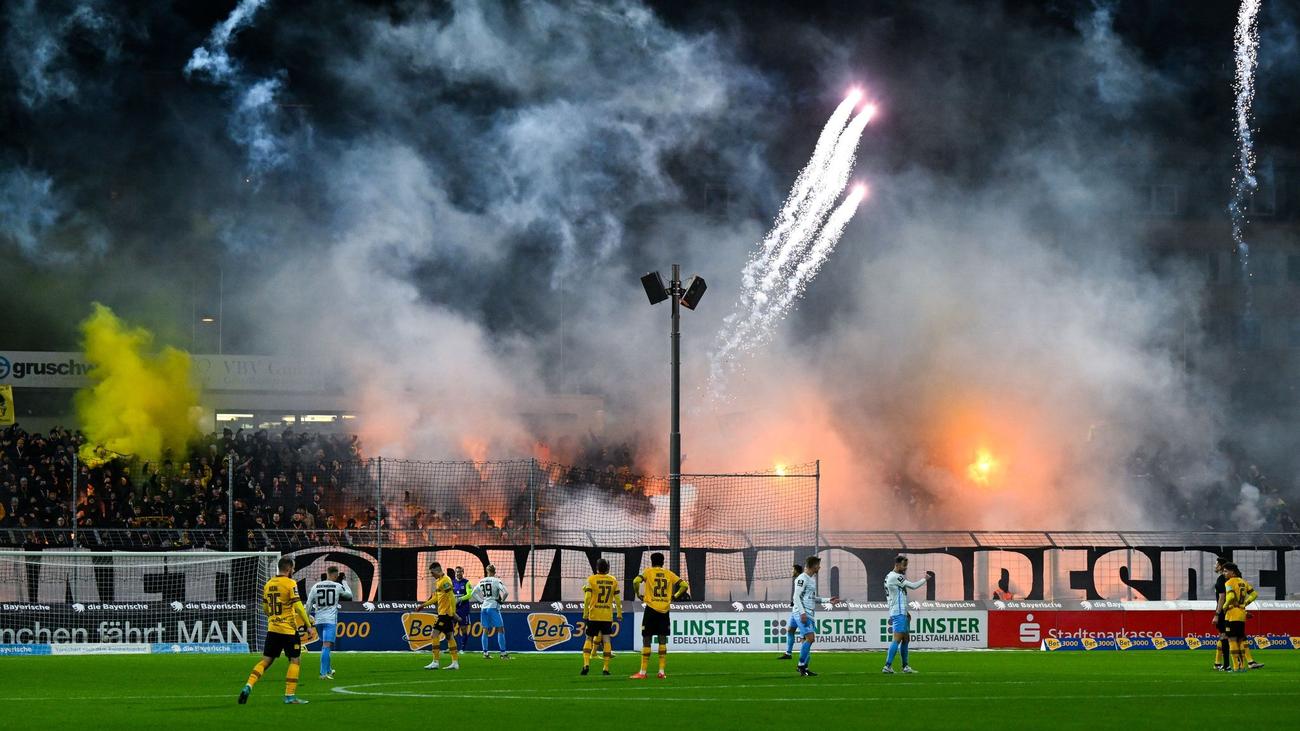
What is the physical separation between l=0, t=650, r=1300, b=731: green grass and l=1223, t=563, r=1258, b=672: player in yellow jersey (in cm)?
67

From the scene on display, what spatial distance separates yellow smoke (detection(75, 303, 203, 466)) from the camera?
46250 mm

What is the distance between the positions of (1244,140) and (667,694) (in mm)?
56235

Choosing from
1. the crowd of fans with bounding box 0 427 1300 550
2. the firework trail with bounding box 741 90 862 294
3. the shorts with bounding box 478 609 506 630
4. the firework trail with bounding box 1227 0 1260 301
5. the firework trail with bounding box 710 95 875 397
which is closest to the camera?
the shorts with bounding box 478 609 506 630

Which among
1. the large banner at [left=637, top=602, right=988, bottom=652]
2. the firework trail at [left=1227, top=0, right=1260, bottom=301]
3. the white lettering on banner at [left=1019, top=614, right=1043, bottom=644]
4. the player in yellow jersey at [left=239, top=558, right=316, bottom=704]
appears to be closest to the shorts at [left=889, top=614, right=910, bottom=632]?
the large banner at [left=637, top=602, right=988, bottom=652]

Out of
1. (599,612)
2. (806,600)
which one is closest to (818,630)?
(806,600)

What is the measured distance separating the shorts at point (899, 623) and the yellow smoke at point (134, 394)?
2540cm

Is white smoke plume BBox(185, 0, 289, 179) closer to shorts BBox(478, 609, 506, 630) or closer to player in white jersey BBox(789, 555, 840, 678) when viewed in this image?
shorts BBox(478, 609, 506, 630)

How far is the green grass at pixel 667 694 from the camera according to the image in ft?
57.4

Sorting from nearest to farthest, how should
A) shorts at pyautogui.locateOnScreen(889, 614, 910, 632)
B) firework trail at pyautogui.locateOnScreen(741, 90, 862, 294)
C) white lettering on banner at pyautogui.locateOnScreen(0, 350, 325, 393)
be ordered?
shorts at pyautogui.locateOnScreen(889, 614, 910, 632) → white lettering on banner at pyautogui.locateOnScreen(0, 350, 325, 393) → firework trail at pyautogui.locateOnScreen(741, 90, 862, 294)

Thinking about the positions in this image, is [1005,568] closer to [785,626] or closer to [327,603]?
[785,626]

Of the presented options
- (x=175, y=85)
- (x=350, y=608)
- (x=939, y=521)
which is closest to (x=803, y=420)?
(x=939, y=521)

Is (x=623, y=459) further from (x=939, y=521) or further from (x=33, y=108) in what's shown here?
(x=33, y=108)

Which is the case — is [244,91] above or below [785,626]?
above

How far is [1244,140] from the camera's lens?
69438 millimetres
